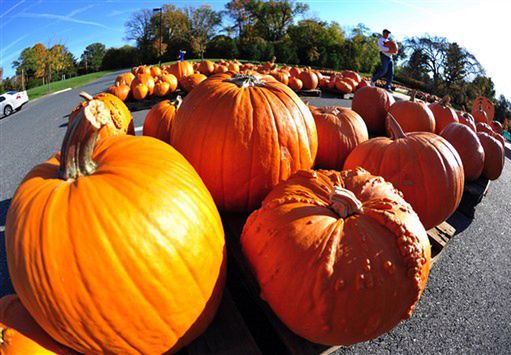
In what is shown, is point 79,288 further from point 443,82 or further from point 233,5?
point 233,5

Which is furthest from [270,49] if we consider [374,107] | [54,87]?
[374,107]

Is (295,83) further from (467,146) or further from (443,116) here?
(467,146)

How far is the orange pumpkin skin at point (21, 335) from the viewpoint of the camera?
113 centimetres

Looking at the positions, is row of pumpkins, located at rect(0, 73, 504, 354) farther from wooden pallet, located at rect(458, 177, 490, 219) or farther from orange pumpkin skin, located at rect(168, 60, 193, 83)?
orange pumpkin skin, located at rect(168, 60, 193, 83)

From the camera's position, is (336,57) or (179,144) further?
(336,57)

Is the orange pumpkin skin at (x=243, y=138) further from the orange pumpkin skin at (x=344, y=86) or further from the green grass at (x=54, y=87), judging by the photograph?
the green grass at (x=54, y=87)

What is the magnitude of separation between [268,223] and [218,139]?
57cm

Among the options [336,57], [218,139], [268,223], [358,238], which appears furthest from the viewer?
[336,57]

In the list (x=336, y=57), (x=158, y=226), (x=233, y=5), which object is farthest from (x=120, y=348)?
(x=233, y=5)

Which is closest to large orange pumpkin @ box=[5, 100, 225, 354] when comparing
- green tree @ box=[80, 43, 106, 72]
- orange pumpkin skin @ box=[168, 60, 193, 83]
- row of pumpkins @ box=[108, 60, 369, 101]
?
row of pumpkins @ box=[108, 60, 369, 101]

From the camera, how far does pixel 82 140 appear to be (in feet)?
3.44

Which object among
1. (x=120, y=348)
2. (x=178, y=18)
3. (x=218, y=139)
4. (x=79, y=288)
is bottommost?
(x=120, y=348)

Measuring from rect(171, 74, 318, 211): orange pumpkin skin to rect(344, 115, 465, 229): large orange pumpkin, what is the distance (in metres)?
0.56

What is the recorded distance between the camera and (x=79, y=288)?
960mm
